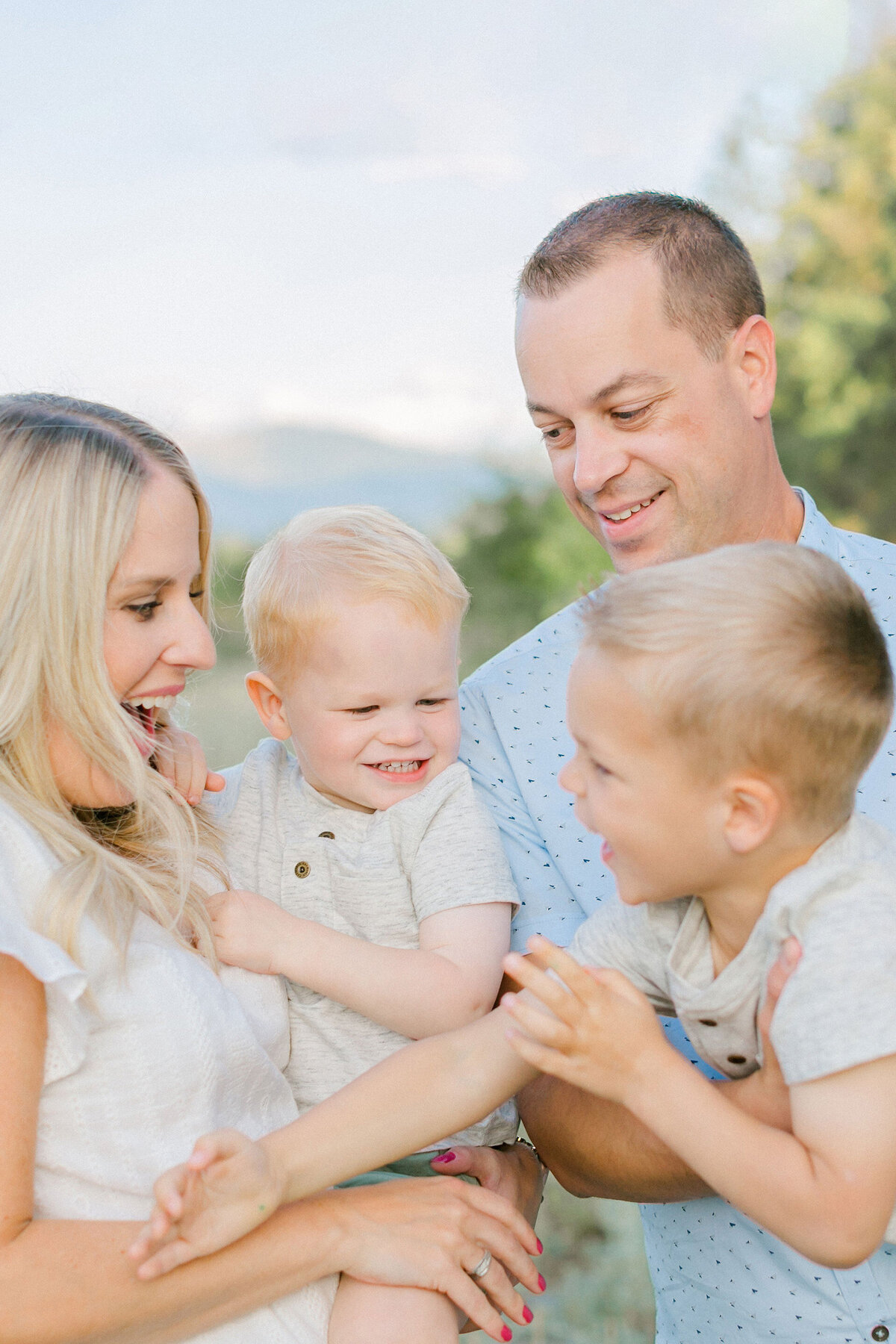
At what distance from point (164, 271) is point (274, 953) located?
605 inches

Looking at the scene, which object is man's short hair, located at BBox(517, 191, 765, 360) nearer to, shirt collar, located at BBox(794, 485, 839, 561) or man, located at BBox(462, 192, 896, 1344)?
man, located at BBox(462, 192, 896, 1344)

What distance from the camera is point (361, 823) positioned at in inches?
90.6

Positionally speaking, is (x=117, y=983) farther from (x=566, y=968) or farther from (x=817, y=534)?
(x=817, y=534)

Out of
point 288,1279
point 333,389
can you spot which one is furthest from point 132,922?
point 333,389

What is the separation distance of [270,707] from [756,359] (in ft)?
4.49

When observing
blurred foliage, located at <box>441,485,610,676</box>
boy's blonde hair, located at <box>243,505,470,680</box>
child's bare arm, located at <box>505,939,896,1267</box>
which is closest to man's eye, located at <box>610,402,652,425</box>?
boy's blonde hair, located at <box>243,505,470,680</box>

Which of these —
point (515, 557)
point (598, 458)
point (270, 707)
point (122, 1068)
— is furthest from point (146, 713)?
point (515, 557)

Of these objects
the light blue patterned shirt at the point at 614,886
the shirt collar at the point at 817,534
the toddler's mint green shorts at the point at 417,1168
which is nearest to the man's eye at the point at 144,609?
the light blue patterned shirt at the point at 614,886

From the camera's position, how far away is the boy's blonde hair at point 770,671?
155 cm

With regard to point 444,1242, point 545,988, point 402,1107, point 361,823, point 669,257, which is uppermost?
point 669,257

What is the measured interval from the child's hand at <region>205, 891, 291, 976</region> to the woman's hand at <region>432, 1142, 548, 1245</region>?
468 mm

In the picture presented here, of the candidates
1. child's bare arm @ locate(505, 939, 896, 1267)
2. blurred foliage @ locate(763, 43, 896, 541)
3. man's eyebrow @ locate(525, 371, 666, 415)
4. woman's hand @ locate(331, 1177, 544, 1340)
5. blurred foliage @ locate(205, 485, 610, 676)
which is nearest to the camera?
child's bare arm @ locate(505, 939, 896, 1267)

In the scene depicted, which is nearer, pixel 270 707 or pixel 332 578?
pixel 332 578

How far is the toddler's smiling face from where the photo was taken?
2.23m
